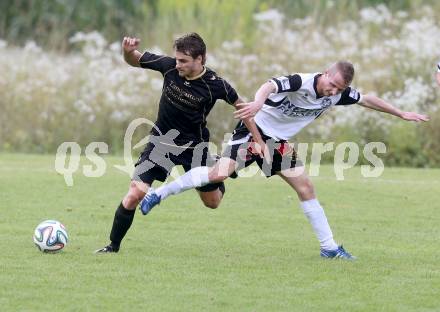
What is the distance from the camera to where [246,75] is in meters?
18.7

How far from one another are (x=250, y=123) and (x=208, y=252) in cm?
124

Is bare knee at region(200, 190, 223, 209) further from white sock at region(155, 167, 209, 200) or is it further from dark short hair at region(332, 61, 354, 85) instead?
dark short hair at region(332, 61, 354, 85)

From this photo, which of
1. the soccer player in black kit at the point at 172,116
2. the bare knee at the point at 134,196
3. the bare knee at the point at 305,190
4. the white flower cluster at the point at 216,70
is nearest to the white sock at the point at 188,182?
the soccer player in black kit at the point at 172,116

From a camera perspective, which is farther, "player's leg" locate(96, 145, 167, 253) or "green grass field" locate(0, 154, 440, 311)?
"player's leg" locate(96, 145, 167, 253)

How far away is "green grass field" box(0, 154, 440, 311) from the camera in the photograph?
682 centimetres

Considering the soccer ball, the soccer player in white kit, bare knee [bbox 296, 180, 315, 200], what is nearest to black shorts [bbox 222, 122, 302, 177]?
the soccer player in white kit

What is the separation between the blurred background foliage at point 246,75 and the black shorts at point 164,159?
28.5 ft

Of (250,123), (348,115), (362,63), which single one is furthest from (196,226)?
(362,63)

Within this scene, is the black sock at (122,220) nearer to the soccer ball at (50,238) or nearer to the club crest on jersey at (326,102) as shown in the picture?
the soccer ball at (50,238)

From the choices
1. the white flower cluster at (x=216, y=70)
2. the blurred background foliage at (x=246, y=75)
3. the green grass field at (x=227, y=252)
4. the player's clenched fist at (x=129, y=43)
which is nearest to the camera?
the green grass field at (x=227, y=252)

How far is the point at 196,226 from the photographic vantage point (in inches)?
409

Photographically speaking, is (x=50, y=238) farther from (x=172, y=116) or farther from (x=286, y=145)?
(x=286, y=145)

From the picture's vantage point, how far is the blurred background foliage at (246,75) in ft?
56.7

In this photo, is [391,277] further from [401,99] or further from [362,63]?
[362,63]
